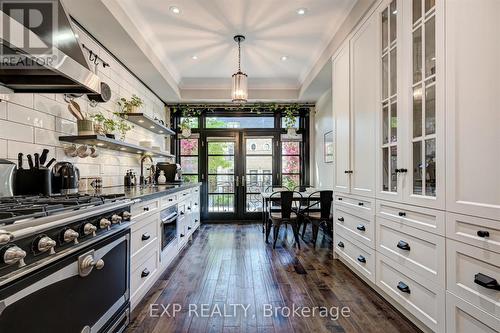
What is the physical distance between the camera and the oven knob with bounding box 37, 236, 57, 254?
0.99m

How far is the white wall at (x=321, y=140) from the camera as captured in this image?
4762mm

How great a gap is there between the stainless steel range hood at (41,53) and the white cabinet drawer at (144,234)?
3.63 ft

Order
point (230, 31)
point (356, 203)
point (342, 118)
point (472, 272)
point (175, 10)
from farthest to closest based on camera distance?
point (230, 31) < point (342, 118) < point (175, 10) < point (356, 203) < point (472, 272)

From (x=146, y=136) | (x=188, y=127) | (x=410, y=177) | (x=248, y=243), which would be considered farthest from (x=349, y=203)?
(x=188, y=127)

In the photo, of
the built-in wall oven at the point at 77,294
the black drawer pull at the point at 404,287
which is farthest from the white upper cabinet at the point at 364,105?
the built-in wall oven at the point at 77,294

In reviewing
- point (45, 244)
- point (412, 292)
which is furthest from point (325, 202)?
point (45, 244)

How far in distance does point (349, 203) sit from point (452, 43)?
1.80m

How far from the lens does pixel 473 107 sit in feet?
4.51

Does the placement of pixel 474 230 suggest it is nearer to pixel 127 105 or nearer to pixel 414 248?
pixel 414 248

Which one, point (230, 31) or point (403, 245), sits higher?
point (230, 31)

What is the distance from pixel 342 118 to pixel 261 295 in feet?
7.08

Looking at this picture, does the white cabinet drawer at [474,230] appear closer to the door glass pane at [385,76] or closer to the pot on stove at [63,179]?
the door glass pane at [385,76]

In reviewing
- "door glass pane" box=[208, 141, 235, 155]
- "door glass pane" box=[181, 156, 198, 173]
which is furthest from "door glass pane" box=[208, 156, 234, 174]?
"door glass pane" box=[181, 156, 198, 173]

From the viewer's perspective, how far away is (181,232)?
352cm
